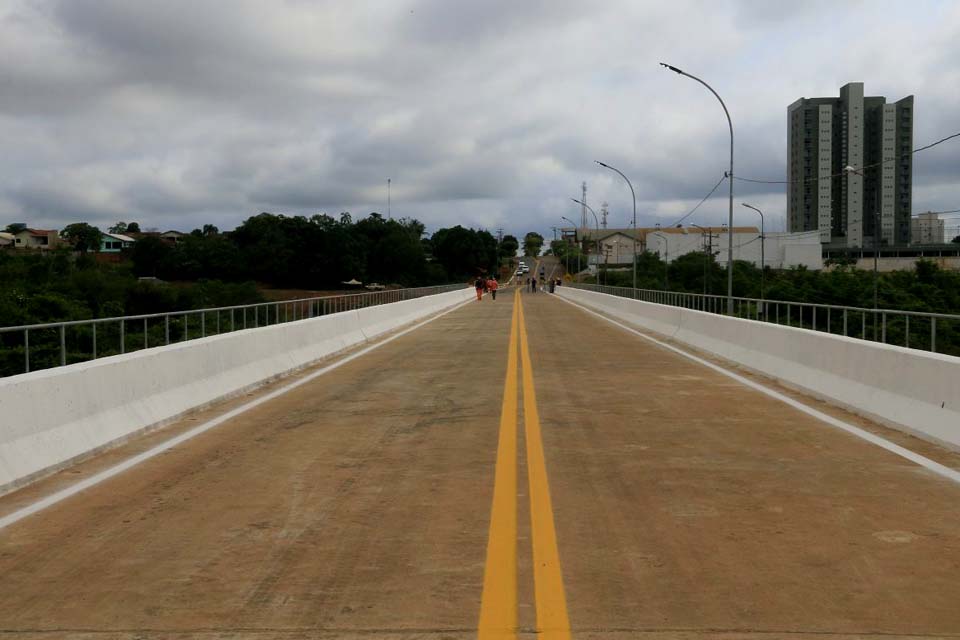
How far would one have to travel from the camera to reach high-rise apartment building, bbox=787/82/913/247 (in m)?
151

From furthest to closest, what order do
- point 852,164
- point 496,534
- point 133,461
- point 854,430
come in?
point 852,164, point 854,430, point 133,461, point 496,534

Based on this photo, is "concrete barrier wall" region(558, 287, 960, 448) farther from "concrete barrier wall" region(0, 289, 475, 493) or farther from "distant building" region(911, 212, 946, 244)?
"distant building" region(911, 212, 946, 244)

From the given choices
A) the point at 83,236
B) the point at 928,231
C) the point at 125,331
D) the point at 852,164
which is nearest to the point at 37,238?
the point at 83,236

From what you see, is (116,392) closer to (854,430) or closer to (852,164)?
(854,430)

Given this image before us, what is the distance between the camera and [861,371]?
1210 cm

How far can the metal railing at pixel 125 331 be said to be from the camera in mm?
10883

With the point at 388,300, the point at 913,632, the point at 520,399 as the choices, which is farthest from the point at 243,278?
the point at 913,632

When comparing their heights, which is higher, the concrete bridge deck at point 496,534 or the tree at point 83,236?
the tree at point 83,236

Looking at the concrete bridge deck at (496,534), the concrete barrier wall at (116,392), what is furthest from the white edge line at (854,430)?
the concrete barrier wall at (116,392)

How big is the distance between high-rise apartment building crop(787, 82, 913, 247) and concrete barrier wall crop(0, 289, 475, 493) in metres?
137

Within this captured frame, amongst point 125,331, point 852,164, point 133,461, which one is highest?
point 852,164

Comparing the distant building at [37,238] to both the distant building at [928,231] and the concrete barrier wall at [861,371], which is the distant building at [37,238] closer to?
the distant building at [928,231]

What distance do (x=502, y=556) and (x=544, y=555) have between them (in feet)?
0.82

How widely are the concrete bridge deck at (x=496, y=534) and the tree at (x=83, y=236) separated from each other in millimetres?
190844
